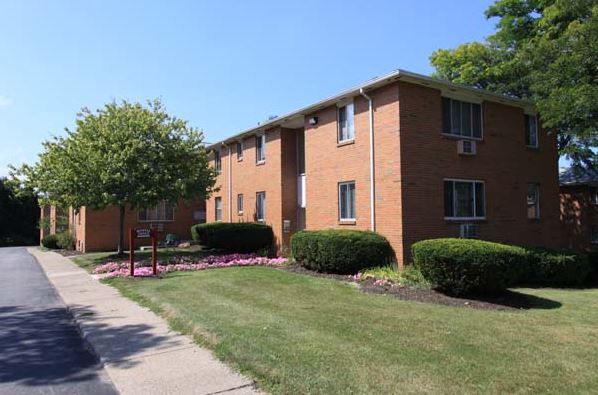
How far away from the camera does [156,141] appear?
19.7 m

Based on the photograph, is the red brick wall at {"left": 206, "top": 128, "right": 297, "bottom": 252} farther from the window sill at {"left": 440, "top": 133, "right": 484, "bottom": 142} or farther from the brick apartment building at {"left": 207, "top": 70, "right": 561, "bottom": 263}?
the window sill at {"left": 440, "top": 133, "right": 484, "bottom": 142}

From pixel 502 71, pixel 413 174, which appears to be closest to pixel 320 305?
pixel 413 174

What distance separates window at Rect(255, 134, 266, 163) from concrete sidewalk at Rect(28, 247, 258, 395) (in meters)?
12.1

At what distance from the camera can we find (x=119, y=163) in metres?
18.1

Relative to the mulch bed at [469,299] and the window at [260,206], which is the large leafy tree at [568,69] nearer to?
the mulch bed at [469,299]

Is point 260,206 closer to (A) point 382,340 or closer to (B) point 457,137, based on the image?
(B) point 457,137

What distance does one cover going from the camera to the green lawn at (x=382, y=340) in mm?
5219

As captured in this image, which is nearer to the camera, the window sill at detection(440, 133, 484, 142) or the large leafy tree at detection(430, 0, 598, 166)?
the large leafy tree at detection(430, 0, 598, 166)

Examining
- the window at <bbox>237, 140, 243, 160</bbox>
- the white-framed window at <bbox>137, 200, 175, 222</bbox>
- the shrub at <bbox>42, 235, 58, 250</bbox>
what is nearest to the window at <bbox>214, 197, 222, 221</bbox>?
the window at <bbox>237, 140, 243, 160</bbox>

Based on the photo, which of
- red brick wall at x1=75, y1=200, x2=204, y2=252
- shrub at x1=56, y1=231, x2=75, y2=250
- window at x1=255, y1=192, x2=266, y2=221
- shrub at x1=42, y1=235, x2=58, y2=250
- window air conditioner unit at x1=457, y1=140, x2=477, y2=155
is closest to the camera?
window air conditioner unit at x1=457, y1=140, x2=477, y2=155

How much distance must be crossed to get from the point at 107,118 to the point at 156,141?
203 centimetres

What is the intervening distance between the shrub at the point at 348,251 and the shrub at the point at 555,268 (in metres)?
3.77

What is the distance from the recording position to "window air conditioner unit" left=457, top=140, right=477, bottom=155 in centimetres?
1575

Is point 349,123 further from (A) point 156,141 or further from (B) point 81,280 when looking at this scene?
(B) point 81,280
